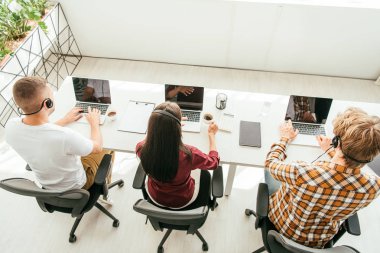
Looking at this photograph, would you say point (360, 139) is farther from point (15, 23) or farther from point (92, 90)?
point (15, 23)

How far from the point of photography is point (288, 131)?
2.15m

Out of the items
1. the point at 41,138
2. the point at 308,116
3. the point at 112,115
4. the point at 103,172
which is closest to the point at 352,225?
the point at 308,116

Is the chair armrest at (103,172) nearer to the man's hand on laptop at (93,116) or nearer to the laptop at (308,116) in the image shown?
the man's hand on laptop at (93,116)

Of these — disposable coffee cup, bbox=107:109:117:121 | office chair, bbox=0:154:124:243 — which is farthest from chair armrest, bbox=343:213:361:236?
disposable coffee cup, bbox=107:109:117:121

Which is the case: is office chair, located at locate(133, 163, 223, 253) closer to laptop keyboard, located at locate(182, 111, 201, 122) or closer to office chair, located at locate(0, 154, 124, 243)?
office chair, located at locate(0, 154, 124, 243)

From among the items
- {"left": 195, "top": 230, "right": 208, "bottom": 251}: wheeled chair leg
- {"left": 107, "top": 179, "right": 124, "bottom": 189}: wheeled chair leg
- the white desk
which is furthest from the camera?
{"left": 107, "top": 179, "right": 124, "bottom": 189}: wheeled chair leg

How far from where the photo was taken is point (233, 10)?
335cm

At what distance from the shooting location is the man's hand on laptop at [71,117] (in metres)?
2.23

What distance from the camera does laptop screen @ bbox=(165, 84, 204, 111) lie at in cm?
223

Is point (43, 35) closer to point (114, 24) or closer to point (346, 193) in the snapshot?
point (114, 24)

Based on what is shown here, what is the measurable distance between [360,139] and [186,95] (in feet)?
3.97

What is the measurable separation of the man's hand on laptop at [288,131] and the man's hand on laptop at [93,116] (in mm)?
1335

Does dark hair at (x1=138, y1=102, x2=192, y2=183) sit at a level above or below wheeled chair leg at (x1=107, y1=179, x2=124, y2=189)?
above

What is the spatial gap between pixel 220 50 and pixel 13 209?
276 centimetres
